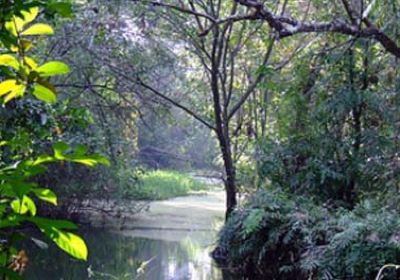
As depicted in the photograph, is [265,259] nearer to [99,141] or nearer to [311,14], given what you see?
[99,141]

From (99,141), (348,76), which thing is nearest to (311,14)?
(348,76)

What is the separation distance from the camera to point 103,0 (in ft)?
20.7

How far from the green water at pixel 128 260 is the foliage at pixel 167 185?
301 cm

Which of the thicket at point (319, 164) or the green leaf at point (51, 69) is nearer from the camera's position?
the green leaf at point (51, 69)

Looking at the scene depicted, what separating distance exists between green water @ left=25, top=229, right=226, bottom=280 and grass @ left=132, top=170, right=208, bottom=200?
127 inches

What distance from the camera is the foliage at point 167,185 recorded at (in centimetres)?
1179

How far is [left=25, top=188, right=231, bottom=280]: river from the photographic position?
6328mm

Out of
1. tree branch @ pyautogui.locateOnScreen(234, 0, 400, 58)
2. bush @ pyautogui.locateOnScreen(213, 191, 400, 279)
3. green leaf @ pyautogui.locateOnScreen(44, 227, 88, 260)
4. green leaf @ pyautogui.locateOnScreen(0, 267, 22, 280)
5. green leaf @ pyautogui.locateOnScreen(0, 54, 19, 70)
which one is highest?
tree branch @ pyautogui.locateOnScreen(234, 0, 400, 58)

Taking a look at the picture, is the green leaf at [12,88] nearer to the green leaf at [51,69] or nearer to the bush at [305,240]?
the green leaf at [51,69]

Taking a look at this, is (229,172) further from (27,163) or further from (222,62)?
(27,163)

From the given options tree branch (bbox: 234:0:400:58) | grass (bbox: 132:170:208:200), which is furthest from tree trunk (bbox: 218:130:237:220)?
grass (bbox: 132:170:208:200)

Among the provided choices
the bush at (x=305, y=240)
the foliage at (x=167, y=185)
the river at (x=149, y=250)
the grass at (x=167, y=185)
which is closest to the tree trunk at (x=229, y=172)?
the river at (x=149, y=250)

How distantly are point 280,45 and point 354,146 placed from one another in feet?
9.70

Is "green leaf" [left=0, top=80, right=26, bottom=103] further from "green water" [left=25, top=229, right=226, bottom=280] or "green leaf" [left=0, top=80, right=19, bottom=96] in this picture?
"green water" [left=25, top=229, right=226, bottom=280]
